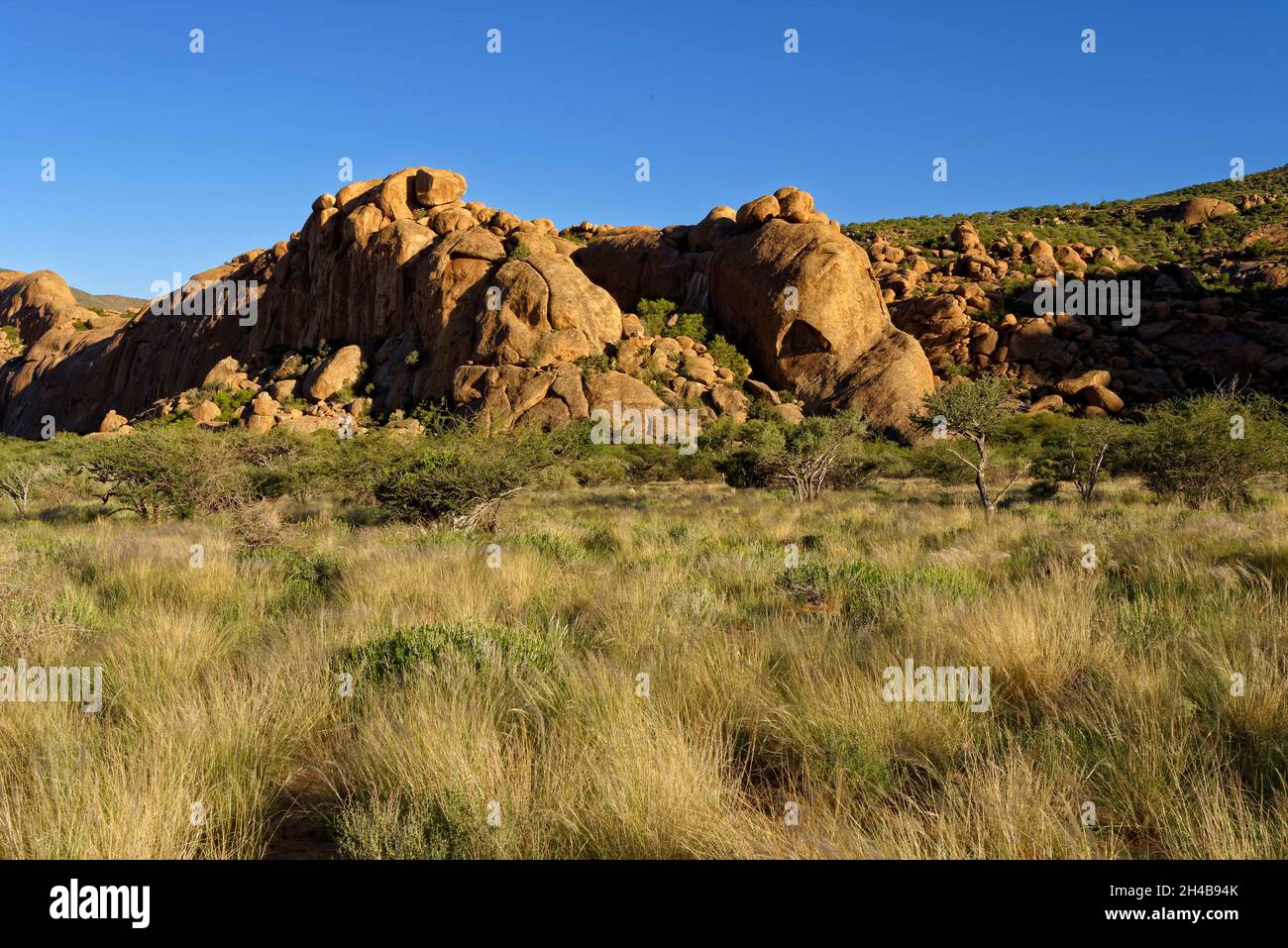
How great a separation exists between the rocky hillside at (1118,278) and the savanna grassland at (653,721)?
43.7m

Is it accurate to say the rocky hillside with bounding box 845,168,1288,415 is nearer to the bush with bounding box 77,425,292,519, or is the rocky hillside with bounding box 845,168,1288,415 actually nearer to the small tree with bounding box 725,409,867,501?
the small tree with bounding box 725,409,867,501

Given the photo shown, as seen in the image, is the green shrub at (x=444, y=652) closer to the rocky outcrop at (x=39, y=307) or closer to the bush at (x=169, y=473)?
the bush at (x=169, y=473)

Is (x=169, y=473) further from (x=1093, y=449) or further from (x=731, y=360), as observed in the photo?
(x=731, y=360)

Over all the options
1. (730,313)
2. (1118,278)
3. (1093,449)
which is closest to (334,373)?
(730,313)

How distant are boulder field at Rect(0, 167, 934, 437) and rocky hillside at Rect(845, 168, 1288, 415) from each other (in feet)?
22.5

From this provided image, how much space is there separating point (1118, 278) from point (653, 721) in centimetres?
6077

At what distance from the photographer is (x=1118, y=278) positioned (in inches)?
1902

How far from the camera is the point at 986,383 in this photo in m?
15.7

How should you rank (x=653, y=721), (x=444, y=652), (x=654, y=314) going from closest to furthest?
(x=653, y=721) < (x=444, y=652) < (x=654, y=314)

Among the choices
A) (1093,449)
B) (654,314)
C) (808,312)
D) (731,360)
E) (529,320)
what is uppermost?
(654,314)

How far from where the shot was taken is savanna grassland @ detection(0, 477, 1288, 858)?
7.00 feet
